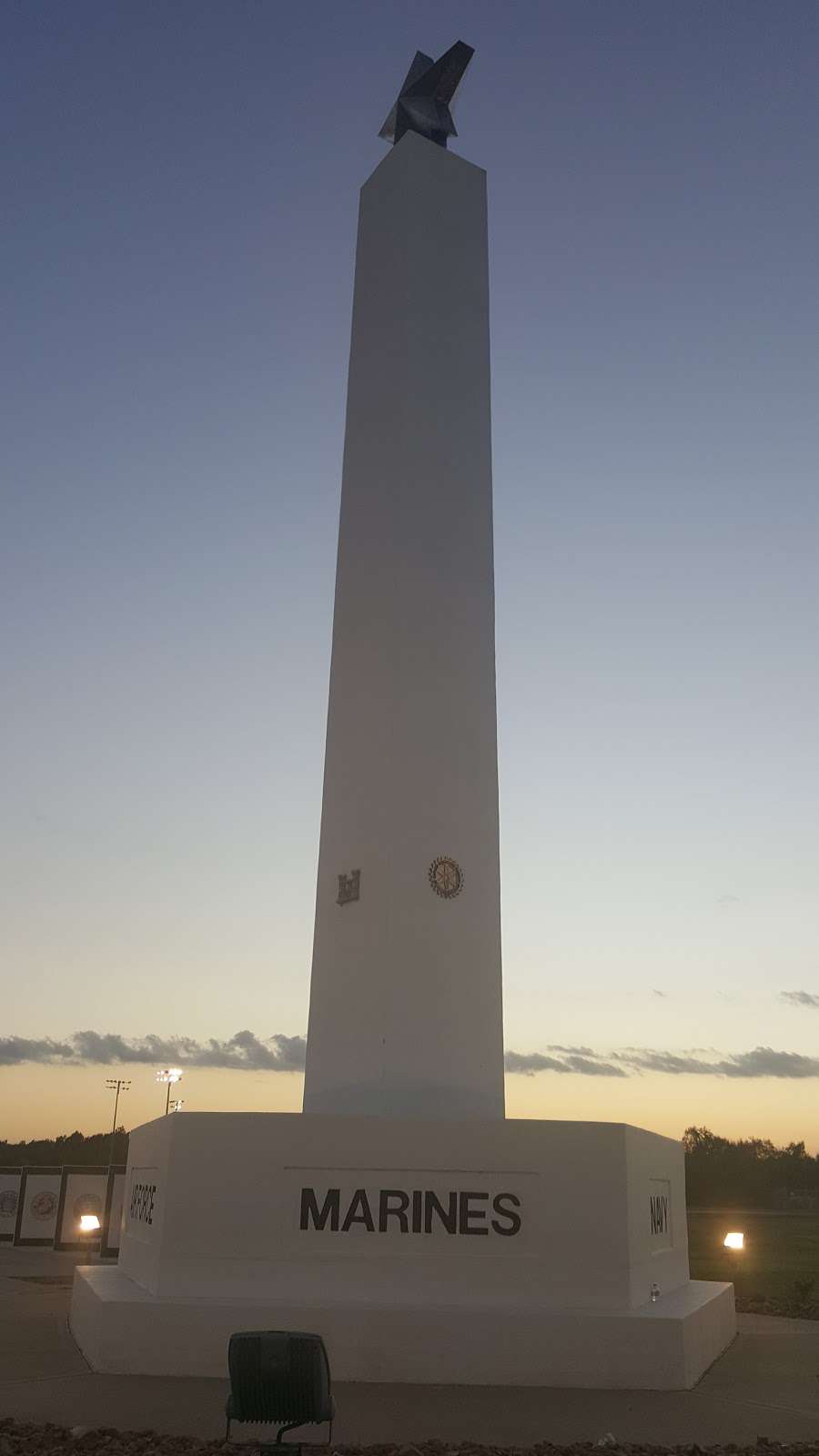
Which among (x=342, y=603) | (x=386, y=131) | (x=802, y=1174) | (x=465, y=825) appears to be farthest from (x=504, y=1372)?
(x=802, y=1174)

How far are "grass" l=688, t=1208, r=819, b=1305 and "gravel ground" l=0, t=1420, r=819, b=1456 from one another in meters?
11.6

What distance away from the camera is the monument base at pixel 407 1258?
31.6ft

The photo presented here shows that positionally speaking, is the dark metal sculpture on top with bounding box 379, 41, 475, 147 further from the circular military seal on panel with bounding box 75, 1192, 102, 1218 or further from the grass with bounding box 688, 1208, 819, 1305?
the circular military seal on panel with bounding box 75, 1192, 102, 1218

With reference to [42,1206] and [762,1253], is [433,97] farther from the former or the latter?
[762,1253]

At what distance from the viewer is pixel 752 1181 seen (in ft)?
228

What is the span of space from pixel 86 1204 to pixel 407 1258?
17.9 metres

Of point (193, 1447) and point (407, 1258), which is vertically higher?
point (407, 1258)

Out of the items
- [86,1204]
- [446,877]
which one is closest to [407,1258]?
[446,877]

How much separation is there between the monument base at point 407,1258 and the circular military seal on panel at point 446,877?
2878 millimetres

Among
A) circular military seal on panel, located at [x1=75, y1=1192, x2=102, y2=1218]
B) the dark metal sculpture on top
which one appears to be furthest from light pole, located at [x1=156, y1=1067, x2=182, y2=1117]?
the dark metal sculpture on top

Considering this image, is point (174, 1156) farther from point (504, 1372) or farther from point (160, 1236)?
point (504, 1372)

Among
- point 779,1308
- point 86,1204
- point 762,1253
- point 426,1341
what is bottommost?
point 762,1253

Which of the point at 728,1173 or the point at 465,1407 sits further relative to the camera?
the point at 728,1173

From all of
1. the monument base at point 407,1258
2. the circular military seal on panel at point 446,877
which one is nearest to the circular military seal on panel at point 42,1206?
the monument base at point 407,1258
